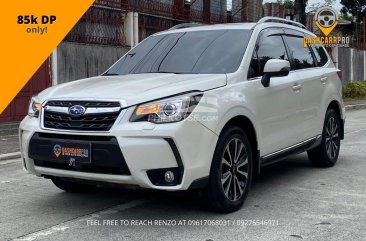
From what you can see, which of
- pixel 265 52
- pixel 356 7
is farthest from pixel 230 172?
pixel 356 7

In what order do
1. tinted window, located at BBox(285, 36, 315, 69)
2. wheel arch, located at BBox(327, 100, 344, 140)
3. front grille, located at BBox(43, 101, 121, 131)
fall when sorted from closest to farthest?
1. front grille, located at BBox(43, 101, 121, 131)
2. tinted window, located at BBox(285, 36, 315, 69)
3. wheel arch, located at BBox(327, 100, 344, 140)

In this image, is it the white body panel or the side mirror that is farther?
the side mirror

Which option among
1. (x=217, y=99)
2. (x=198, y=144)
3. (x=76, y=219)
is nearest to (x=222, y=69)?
(x=217, y=99)

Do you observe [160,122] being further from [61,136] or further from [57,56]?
[57,56]

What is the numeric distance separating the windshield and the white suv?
13 millimetres

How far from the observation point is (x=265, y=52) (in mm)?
5895

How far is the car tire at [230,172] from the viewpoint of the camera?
15.5ft

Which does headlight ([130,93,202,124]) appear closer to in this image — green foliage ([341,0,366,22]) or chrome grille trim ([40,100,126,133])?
chrome grille trim ([40,100,126,133])

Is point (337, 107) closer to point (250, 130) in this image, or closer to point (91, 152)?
point (250, 130)

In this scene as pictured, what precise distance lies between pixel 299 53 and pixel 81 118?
3353 mm

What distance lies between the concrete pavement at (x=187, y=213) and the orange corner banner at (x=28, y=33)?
22.7ft

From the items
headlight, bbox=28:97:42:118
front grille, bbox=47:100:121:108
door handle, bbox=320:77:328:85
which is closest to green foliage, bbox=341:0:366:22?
door handle, bbox=320:77:328:85

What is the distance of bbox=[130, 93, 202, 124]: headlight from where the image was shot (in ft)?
14.4

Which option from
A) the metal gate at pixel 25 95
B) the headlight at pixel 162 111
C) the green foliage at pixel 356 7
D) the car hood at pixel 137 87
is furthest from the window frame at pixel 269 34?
the green foliage at pixel 356 7
